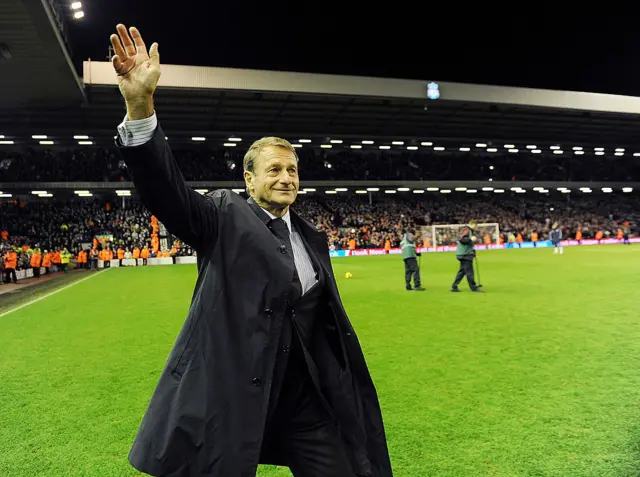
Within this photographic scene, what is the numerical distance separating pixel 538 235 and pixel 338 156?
20.1m

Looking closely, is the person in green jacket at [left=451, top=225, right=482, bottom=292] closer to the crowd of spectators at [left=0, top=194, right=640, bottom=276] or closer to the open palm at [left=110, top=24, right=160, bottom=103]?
the open palm at [left=110, top=24, right=160, bottom=103]

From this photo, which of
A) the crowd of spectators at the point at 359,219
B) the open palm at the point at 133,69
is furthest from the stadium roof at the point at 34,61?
the open palm at the point at 133,69

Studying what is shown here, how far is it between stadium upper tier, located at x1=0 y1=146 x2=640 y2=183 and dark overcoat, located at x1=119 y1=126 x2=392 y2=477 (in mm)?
39584

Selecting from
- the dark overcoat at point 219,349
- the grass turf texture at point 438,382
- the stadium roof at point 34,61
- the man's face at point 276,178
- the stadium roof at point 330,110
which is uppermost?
the stadium roof at point 330,110

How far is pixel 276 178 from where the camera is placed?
7.73 ft

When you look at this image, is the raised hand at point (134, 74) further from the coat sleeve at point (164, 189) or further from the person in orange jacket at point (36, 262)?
the person in orange jacket at point (36, 262)

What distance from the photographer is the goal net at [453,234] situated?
40219 millimetres

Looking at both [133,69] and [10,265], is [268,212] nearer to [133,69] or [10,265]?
[133,69]

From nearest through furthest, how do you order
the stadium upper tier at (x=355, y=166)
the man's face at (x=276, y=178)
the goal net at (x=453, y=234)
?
the man's face at (x=276, y=178)
the stadium upper tier at (x=355, y=166)
the goal net at (x=453, y=234)

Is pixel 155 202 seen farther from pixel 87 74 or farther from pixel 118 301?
pixel 87 74

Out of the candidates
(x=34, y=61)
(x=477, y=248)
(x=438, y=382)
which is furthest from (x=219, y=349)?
(x=477, y=248)

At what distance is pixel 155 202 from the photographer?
6.18ft

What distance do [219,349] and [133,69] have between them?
45.1 inches

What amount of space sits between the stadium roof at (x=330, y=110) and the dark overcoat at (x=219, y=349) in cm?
2810
